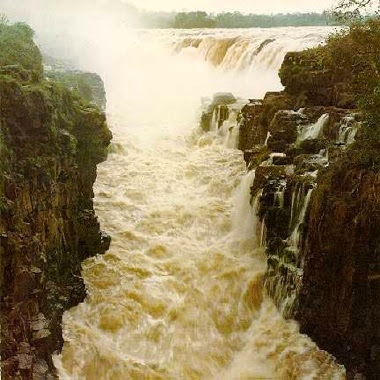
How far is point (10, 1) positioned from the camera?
18.7 metres

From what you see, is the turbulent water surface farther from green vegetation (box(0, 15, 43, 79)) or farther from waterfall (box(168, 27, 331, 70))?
waterfall (box(168, 27, 331, 70))

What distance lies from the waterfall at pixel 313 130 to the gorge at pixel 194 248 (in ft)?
0.11

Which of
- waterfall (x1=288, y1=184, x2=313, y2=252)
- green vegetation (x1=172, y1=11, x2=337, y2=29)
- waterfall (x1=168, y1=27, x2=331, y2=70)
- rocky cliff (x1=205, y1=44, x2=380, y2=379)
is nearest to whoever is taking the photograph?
rocky cliff (x1=205, y1=44, x2=380, y2=379)

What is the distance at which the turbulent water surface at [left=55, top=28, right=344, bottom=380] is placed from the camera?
952 centimetres

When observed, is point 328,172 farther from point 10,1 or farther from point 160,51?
point 160,51

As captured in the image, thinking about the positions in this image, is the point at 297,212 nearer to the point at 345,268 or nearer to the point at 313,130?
the point at 345,268

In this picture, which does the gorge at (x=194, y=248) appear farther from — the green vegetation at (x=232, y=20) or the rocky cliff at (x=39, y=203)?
the green vegetation at (x=232, y=20)

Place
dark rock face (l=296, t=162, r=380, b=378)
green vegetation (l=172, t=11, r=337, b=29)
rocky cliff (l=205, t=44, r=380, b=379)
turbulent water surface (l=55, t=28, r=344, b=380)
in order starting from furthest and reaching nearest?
→ green vegetation (l=172, t=11, r=337, b=29), turbulent water surface (l=55, t=28, r=344, b=380), rocky cliff (l=205, t=44, r=380, b=379), dark rock face (l=296, t=162, r=380, b=378)

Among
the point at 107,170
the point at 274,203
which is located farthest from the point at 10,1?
the point at 274,203

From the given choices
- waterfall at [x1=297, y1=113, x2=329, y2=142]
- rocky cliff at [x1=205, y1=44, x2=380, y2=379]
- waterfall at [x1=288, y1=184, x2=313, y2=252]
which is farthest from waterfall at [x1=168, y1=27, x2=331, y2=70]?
waterfall at [x1=288, y1=184, x2=313, y2=252]

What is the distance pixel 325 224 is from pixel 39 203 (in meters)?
5.30

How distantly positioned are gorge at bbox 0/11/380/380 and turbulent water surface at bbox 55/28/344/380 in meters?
0.03

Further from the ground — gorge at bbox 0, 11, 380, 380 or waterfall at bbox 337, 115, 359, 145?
waterfall at bbox 337, 115, 359, 145

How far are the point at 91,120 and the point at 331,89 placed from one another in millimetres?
6670
